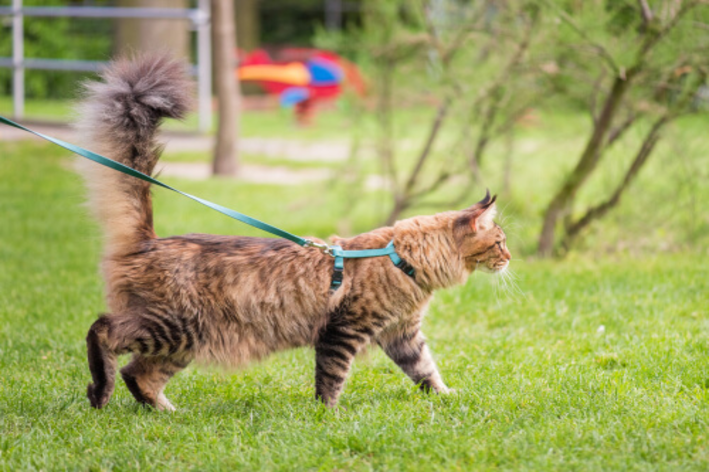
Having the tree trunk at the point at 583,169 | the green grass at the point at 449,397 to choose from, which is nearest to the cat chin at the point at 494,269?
the green grass at the point at 449,397

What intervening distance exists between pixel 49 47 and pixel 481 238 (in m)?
23.2

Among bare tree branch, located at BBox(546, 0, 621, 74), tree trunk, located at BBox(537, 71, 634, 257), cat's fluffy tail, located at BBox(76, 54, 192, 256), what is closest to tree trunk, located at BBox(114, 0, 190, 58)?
tree trunk, located at BBox(537, 71, 634, 257)

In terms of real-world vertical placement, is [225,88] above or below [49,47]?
below

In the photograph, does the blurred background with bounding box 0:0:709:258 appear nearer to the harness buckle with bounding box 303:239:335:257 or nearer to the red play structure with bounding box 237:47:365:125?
the harness buckle with bounding box 303:239:335:257

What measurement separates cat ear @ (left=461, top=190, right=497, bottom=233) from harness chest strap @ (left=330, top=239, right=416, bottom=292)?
44 cm

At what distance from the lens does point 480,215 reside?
4527 mm

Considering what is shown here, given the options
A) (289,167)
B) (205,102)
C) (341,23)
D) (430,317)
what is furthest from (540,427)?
(341,23)

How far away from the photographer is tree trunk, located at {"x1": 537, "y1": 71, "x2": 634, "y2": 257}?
25.5 feet

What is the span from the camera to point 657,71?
771 centimetres

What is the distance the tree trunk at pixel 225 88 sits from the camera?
13.7 m

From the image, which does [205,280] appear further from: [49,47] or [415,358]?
[49,47]

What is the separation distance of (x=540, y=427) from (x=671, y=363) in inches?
53.6

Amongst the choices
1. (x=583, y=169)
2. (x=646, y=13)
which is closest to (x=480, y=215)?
(x=646, y=13)

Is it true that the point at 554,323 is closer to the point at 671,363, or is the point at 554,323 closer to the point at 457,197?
the point at 671,363
